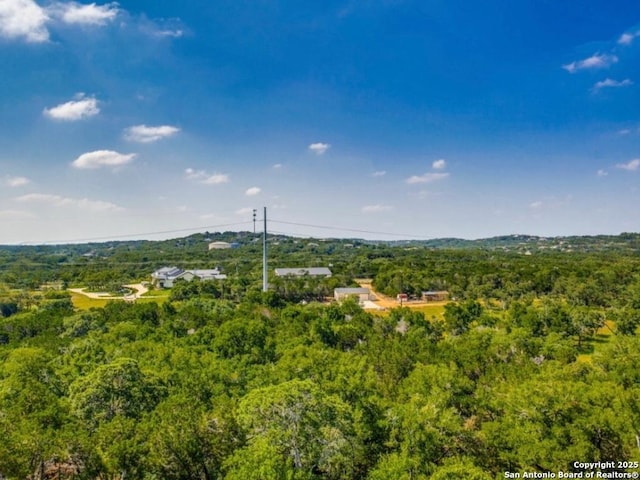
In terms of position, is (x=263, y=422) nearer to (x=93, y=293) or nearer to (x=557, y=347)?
(x=557, y=347)

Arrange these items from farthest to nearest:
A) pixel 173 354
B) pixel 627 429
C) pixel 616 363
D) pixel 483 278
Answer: pixel 483 278, pixel 173 354, pixel 616 363, pixel 627 429

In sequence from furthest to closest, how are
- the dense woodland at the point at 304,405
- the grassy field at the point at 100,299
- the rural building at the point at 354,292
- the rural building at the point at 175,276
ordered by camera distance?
the rural building at the point at 175,276
the rural building at the point at 354,292
the grassy field at the point at 100,299
the dense woodland at the point at 304,405

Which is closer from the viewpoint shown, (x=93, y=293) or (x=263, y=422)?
(x=263, y=422)

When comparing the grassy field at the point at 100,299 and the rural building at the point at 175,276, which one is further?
the rural building at the point at 175,276

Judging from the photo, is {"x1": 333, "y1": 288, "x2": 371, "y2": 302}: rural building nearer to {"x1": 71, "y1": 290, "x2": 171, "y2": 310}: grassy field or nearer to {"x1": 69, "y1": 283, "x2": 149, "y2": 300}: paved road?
{"x1": 71, "y1": 290, "x2": 171, "y2": 310}: grassy field

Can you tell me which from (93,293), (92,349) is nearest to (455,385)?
(92,349)

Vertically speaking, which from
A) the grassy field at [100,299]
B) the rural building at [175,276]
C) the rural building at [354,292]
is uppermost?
the rural building at [175,276]

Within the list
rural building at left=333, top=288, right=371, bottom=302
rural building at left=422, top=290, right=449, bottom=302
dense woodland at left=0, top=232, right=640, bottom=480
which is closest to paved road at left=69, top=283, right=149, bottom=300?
rural building at left=333, top=288, right=371, bottom=302

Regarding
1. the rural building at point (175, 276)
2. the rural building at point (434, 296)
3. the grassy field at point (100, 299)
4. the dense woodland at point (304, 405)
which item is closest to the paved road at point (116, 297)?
the grassy field at point (100, 299)

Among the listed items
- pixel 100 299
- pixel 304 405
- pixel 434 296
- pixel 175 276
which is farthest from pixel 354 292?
pixel 304 405

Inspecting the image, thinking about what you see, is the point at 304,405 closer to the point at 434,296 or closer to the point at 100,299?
the point at 434,296

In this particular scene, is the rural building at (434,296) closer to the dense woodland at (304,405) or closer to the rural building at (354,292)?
the rural building at (354,292)
